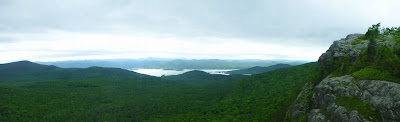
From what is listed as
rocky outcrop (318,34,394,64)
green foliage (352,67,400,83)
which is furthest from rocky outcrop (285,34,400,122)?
rocky outcrop (318,34,394,64)

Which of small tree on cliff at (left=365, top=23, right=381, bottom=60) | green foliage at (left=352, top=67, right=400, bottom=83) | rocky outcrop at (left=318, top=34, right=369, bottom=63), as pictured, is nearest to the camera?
green foliage at (left=352, top=67, right=400, bottom=83)

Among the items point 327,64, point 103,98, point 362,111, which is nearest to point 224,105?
point 327,64

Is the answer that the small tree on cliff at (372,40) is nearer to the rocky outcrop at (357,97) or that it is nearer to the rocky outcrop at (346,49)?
the rocky outcrop at (346,49)

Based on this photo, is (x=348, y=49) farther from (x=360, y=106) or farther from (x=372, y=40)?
(x=360, y=106)

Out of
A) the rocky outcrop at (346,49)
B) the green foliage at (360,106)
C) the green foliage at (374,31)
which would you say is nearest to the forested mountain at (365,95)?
the green foliage at (360,106)

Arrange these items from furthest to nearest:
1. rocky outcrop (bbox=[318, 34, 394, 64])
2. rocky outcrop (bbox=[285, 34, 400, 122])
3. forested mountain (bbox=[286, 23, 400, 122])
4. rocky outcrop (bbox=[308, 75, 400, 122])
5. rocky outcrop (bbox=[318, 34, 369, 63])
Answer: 1. rocky outcrop (bbox=[318, 34, 369, 63])
2. rocky outcrop (bbox=[318, 34, 394, 64])
3. forested mountain (bbox=[286, 23, 400, 122])
4. rocky outcrop (bbox=[285, 34, 400, 122])
5. rocky outcrop (bbox=[308, 75, 400, 122])

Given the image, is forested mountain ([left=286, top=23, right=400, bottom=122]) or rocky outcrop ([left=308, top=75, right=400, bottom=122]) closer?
rocky outcrop ([left=308, top=75, right=400, bottom=122])

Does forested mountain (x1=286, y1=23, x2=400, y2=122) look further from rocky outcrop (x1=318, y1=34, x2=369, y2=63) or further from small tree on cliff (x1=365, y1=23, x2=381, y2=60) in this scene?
rocky outcrop (x1=318, y1=34, x2=369, y2=63)
